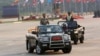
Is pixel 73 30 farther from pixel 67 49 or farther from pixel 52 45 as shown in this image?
pixel 52 45

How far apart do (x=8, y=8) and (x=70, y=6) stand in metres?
25.3

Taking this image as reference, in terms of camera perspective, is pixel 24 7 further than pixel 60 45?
Yes

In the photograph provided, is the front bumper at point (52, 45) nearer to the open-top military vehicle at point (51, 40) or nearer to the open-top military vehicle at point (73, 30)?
the open-top military vehicle at point (51, 40)

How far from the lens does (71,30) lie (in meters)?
25.9

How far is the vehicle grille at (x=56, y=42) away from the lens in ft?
63.5

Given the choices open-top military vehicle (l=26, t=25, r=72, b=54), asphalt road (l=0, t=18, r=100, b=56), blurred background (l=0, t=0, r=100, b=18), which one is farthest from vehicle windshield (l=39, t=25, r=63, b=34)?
blurred background (l=0, t=0, r=100, b=18)

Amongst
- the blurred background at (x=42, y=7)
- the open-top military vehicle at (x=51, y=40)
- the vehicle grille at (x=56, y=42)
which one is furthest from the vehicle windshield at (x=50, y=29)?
the blurred background at (x=42, y=7)

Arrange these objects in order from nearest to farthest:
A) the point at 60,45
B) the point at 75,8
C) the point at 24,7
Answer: the point at 60,45
the point at 24,7
the point at 75,8

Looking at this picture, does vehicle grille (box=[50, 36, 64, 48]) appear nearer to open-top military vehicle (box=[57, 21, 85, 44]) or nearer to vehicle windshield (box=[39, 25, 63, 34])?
vehicle windshield (box=[39, 25, 63, 34])

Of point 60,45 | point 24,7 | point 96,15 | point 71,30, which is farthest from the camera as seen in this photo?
point 24,7

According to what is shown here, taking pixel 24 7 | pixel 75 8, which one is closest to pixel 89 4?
pixel 75 8

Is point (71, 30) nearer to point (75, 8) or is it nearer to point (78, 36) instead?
point (78, 36)

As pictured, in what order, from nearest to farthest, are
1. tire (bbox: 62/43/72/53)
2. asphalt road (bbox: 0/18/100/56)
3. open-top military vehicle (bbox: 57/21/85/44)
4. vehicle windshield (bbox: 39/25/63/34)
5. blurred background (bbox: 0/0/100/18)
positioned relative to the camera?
1. tire (bbox: 62/43/72/53)
2. vehicle windshield (bbox: 39/25/63/34)
3. asphalt road (bbox: 0/18/100/56)
4. open-top military vehicle (bbox: 57/21/85/44)
5. blurred background (bbox: 0/0/100/18)

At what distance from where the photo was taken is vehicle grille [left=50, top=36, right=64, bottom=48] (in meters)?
19.3
